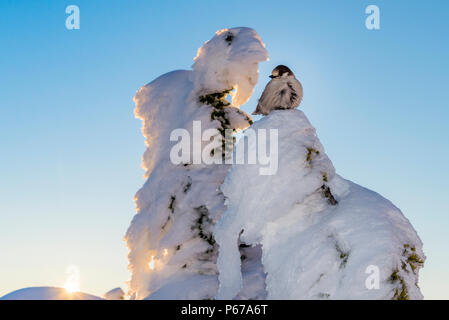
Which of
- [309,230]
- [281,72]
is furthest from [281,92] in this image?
Result: [309,230]

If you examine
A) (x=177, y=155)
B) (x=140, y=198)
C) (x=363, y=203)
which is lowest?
(x=363, y=203)

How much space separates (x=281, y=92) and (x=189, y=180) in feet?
19.0

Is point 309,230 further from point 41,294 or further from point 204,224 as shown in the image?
point 204,224

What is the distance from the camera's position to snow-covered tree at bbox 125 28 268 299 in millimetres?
10367

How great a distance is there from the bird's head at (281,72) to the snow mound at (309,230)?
54 cm

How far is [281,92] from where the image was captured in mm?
5348

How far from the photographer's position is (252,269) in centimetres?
855

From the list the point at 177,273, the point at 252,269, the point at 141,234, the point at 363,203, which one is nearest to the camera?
the point at 363,203

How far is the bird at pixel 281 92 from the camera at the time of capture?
5.33 meters

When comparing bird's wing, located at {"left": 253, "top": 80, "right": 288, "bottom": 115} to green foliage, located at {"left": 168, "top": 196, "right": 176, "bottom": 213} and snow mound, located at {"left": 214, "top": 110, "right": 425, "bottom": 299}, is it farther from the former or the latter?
green foliage, located at {"left": 168, "top": 196, "right": 176, "bottom": 213}

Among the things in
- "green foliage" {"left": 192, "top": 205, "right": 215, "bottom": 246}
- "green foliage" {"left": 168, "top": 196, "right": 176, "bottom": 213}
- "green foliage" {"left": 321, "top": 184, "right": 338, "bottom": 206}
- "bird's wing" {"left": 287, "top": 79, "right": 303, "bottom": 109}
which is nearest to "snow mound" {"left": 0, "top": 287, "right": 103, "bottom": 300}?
"green foliage" {"left": 192, "top": 205, "right": 215, "bottom": 246}
